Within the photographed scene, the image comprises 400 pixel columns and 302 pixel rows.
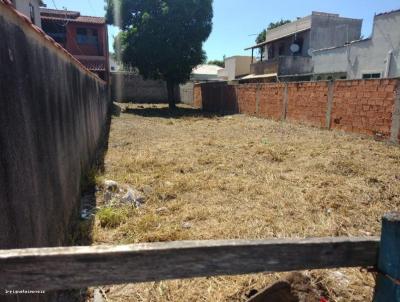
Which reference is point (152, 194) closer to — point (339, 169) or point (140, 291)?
point (140, 291)

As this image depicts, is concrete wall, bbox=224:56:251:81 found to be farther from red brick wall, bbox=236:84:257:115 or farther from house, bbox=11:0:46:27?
house, bbox=11:0:46:27

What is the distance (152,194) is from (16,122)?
3141mm

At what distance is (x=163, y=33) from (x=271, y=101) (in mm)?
9749

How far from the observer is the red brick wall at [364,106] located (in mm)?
9000

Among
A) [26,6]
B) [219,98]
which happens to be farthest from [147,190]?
[219,98]

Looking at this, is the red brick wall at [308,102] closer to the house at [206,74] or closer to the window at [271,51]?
the window at [271,51]

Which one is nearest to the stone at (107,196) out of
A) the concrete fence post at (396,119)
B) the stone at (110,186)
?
the stone at (110,186)

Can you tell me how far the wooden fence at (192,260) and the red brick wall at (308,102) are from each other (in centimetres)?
1150

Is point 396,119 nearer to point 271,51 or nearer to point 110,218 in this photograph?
point 110,218

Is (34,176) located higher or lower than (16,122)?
lower

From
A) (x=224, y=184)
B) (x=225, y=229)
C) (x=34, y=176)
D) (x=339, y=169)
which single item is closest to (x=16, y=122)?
(x=34, y=176)

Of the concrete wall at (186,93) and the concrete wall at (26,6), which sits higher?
the concrete wall at (26,6)

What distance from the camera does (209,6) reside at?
2139 cm

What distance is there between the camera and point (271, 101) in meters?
15.4
